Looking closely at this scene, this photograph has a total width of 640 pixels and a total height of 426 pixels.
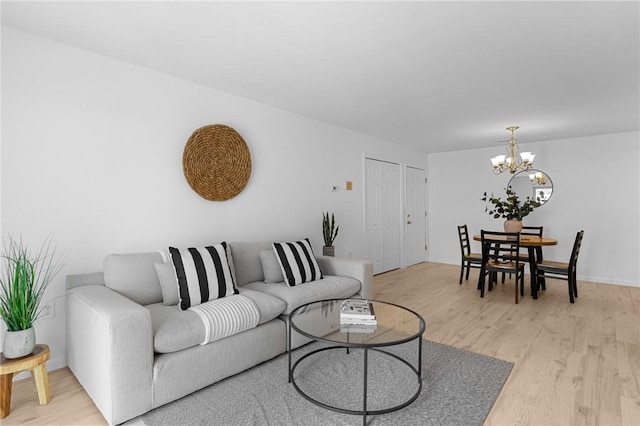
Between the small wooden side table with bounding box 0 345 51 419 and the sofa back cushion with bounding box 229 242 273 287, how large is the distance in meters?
1.40

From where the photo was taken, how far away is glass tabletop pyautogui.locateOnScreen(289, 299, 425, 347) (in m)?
1.88

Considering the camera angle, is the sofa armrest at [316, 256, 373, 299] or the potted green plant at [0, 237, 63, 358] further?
the sofa armrest at [316, 256, 373, 299]

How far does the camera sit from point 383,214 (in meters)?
5.63

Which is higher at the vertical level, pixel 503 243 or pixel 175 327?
pixel 503 243

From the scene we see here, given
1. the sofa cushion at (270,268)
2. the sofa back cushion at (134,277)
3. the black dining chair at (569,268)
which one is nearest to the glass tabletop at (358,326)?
the sofa cushion at (270,268)

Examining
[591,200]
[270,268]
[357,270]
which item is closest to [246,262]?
[270,268]

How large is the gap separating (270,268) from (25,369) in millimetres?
1755

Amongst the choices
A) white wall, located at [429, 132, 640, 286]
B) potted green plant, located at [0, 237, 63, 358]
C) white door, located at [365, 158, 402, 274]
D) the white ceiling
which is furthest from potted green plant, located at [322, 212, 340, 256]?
white wall, located at [429, 132, 640, 286]

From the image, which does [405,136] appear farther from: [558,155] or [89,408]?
[89,408]

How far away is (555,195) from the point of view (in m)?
5.53

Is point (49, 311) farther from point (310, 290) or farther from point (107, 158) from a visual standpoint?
point (310, 290)

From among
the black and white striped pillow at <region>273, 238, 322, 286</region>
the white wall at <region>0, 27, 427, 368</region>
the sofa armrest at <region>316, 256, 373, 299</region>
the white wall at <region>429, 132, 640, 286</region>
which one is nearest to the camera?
the white wall at <region>0, 27, 427, 368</region>

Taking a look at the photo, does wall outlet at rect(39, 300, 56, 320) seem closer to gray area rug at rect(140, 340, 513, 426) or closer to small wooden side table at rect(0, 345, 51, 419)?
small wooden side table at rect(0, 345, 51, 419)

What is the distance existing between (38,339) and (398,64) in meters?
3.26
